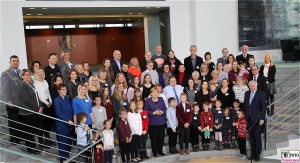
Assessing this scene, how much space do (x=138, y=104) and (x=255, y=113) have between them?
2303 millimetres

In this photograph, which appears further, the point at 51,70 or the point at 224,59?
the point at 224,59

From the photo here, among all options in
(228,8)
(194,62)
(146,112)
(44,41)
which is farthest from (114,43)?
(146,112)

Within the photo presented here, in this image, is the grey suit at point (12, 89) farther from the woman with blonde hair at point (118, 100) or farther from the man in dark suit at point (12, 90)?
the woman with blonde hair at point (118, 100)

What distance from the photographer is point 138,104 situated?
6.34 metres

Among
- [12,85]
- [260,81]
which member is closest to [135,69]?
[12,85]

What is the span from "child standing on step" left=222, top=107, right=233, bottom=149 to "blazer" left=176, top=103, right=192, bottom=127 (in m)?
0.78

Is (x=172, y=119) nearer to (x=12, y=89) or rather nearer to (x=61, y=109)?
(x=61, y=109)

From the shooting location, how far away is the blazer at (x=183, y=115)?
6.66m

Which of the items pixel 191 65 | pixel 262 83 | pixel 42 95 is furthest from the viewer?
pixel 191 65

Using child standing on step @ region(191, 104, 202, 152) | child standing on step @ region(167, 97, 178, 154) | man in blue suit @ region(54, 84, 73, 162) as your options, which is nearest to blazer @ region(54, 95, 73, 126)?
man in blue suit @ region(54, 84, 73, 162)

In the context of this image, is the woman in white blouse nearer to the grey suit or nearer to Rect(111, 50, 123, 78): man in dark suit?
the grey suit

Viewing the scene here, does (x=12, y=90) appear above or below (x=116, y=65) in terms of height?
below

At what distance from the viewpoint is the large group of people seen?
5.86m

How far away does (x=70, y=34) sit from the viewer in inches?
661
